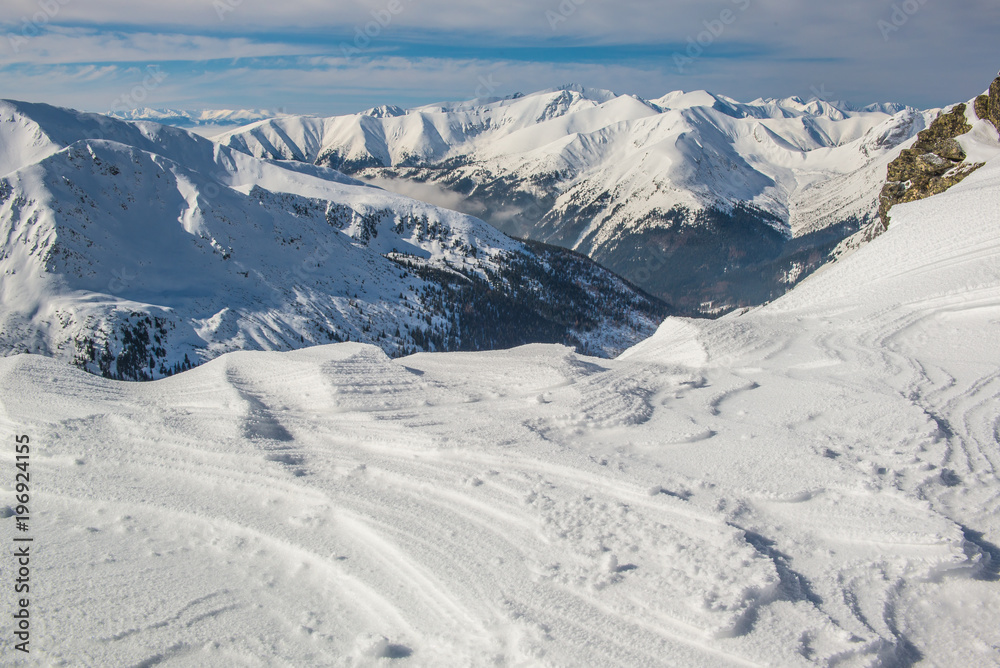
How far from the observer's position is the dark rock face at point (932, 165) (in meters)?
33.9

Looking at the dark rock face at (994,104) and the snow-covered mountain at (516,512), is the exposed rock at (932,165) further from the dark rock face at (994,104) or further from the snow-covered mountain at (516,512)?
the snow-covered mountain at (516,512)


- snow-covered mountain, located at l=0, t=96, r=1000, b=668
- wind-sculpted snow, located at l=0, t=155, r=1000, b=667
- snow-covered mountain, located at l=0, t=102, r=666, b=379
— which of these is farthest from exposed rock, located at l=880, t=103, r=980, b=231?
snow-covered mountain, located at l=0, t=102, r=666, b=379

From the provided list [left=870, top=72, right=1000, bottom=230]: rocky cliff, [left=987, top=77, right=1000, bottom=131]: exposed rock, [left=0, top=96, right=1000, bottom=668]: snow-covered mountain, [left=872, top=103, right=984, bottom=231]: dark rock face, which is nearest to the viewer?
[left=0, top=96, right=1000, bottom=668]: snow-covered mountain

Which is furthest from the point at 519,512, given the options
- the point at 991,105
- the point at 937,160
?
the point at 991,105

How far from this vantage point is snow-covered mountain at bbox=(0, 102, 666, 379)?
95.4m

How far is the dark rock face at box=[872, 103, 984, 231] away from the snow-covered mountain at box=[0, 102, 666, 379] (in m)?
92.7

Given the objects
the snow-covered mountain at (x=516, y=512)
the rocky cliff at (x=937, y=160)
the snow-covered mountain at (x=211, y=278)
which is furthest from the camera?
the snow-covered mountain at (x=211, y=278)

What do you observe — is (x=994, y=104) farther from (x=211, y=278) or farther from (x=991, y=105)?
(x=211, y=278)

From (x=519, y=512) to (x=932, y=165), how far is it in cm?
4192

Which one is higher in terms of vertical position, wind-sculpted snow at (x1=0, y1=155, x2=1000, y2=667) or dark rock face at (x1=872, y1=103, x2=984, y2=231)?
dark rock face at (x1=872, y1=103, x2=984, y2=231)

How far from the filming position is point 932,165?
35656 millimetres

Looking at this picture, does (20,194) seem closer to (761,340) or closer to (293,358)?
(293,358)

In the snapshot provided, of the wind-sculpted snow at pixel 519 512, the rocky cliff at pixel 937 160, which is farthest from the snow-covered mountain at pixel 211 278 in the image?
the rocky cliff at pixel 937 160

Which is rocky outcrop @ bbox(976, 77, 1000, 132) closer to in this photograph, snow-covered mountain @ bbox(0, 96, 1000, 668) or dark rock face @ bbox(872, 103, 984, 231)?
dark rock face @ bbox(872, 103, 984, 231)
